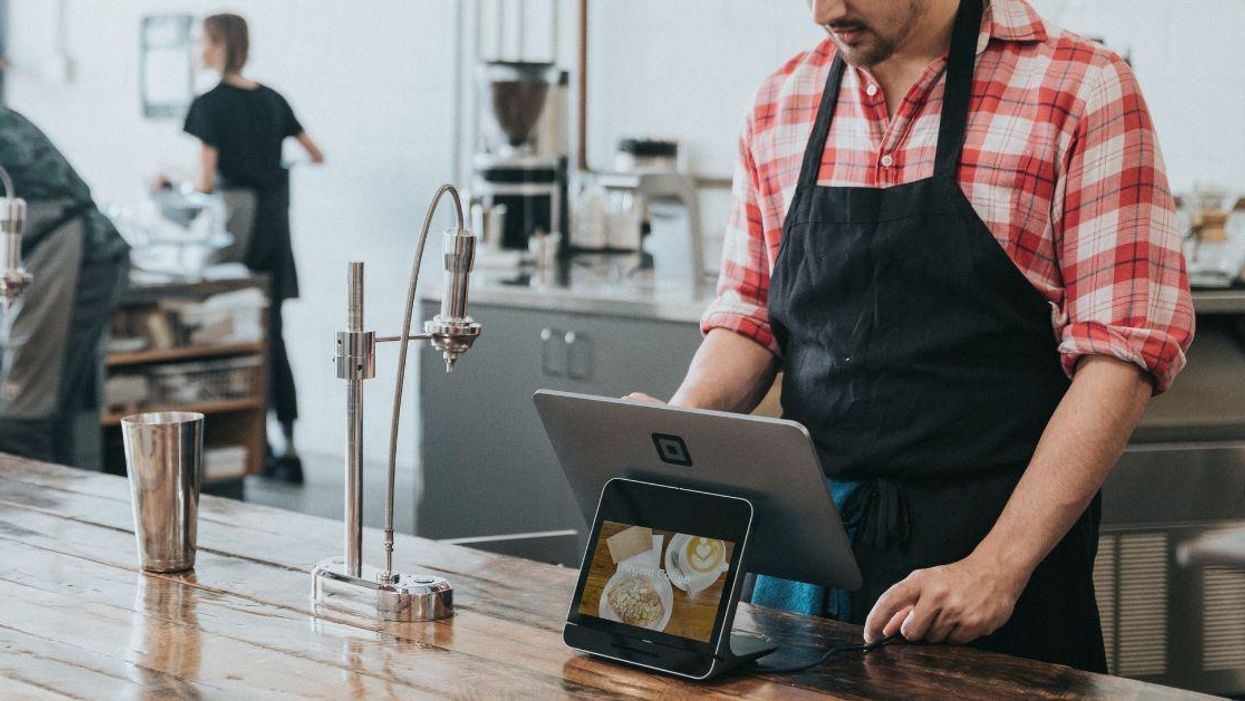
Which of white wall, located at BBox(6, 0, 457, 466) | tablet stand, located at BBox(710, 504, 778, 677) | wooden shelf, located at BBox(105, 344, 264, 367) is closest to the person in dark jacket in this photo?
wooden shelf, located at BBox(105, 344, 264, 367)

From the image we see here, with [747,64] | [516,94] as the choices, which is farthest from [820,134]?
[747,64]

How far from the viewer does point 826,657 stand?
1.53m

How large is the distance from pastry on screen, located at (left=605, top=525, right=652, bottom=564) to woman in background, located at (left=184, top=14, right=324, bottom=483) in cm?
429

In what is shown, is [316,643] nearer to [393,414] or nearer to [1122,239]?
[393,414]

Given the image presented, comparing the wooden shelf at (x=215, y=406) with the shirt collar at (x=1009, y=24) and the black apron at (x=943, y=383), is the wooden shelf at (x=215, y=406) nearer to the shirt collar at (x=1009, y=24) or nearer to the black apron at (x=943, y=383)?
the black apron at (x=943, y=383)

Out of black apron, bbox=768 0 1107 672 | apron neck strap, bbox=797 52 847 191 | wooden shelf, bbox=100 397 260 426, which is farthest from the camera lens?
wooden shelf, bbox=100 397 260 426

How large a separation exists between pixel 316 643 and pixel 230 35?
4.63 meters

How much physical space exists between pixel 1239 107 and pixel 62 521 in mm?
3058

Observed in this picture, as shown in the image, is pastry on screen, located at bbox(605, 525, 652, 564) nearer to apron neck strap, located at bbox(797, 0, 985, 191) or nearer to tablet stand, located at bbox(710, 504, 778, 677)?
tablet stand, located at bbox(710, 504, 778, 677)

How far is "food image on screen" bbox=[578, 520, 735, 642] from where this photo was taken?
1461 millimetres

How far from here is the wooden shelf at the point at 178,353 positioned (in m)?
4.89

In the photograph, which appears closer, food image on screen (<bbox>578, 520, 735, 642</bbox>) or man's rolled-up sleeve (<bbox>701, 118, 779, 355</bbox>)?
food image on screen (<bbox>578, 520, 735, 642</bbox>)

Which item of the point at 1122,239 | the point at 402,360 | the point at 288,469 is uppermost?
the point at 1122,239

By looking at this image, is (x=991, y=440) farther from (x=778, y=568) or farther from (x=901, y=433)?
(x=778, y=568)
